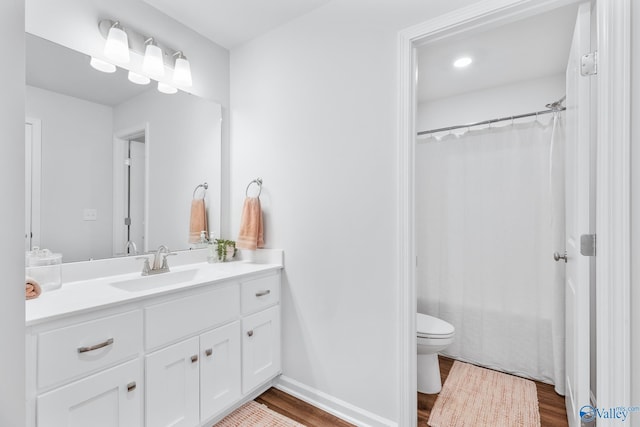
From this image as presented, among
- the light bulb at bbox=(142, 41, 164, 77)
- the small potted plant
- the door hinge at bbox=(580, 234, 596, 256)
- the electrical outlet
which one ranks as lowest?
the small potted plant

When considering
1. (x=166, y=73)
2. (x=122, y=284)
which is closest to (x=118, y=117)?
(x=166, y=73)

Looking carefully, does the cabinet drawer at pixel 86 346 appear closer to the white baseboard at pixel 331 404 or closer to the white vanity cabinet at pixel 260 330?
the white vanity cabinet at pixel 260 330

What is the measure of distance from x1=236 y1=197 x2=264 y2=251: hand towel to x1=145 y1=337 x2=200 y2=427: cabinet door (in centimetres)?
68

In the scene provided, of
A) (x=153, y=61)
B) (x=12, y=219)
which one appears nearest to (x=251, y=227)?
(x=153, y=61)

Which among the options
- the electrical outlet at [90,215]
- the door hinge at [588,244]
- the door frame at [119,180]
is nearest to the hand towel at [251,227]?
the door frame at [119,180]

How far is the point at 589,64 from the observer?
1145 millimetres

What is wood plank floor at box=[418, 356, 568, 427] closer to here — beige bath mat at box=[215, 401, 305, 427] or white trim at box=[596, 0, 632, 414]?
beige bath mat at box=[215, 401, 305, 427]

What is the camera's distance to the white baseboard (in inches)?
64.5

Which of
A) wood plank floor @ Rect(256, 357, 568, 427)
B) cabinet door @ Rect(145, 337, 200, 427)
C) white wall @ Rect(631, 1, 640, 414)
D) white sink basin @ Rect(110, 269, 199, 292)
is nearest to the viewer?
white wall @ Rect(631, 1, 640, 414)

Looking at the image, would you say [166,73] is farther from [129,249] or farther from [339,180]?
[339,180]

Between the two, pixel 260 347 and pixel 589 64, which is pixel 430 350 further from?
pixel 589 64

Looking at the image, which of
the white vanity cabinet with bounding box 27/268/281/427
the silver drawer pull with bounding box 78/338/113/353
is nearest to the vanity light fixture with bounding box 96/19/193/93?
the white vanity cabinet with bounding box 27/268/281/427

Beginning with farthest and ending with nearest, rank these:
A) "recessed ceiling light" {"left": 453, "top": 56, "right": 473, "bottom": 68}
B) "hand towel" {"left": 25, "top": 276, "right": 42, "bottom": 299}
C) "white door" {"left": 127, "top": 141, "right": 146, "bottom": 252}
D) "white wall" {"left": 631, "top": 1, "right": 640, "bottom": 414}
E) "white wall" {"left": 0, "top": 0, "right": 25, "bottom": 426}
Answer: "recessed ceiling light" {"left": 453, "top": 56, "right": 473, "bottom": 68}
"white door" {"left": 127, "top": 141, "right": 146, "bottom": 252}
"hand towel" {"left": 25, "top": 276, "right": 42, "bottom": 299}
"white wall" {"left": 631, "top": 1, "right": 640, "bottom": 414}
"white wall" {"left": 0, "top": 0, "right": 25, "bottom": 426}

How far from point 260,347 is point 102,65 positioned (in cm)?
181
